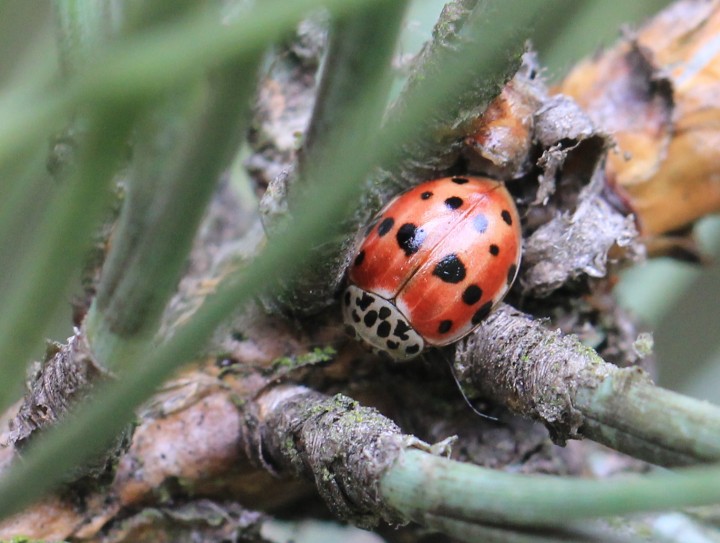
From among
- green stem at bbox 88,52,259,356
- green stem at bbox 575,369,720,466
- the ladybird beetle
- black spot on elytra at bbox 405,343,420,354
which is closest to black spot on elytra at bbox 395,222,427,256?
the ladybird beetle

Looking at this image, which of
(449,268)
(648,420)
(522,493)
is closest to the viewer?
(522,493)

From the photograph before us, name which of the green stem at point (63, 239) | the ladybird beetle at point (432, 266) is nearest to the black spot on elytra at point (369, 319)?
the ladybird beetle at point (432, 266)

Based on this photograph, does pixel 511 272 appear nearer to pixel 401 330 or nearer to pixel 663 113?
pixel 401 330

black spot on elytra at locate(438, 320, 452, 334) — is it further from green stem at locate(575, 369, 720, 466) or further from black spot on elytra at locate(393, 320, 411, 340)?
green stem at locate(575, 369, 720, 466)

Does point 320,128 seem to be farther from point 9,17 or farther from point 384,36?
point 9,17

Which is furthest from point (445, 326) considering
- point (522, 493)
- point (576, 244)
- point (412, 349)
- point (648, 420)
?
point (522, 493)

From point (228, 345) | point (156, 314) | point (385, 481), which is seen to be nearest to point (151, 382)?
point (156, 314)
